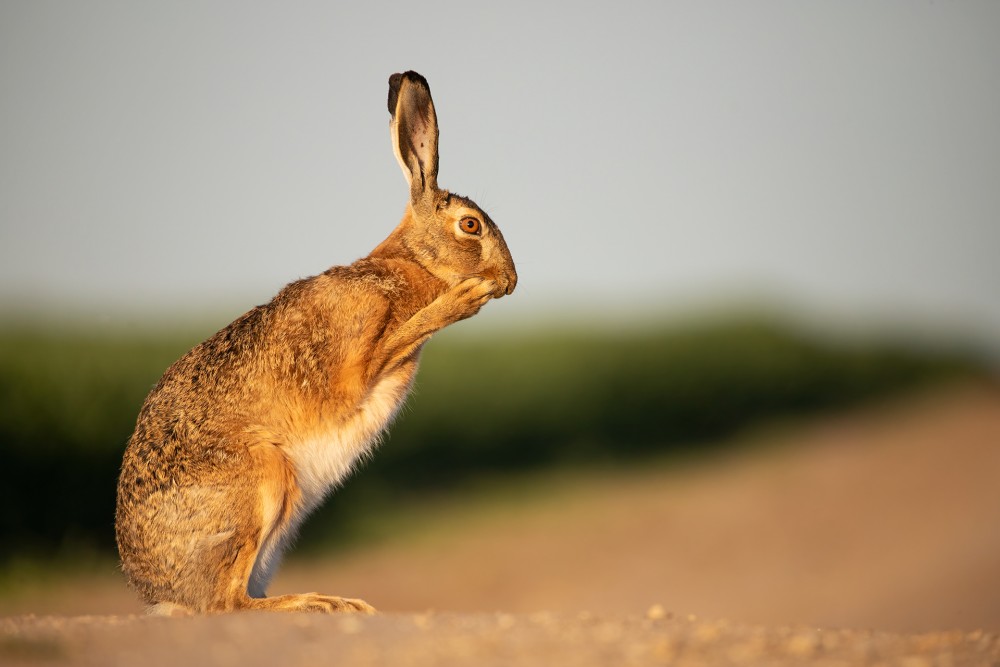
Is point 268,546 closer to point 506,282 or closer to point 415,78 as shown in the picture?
point 506,282

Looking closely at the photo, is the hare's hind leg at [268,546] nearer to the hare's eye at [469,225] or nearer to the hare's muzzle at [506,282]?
the hare's muzzle at [506,282]

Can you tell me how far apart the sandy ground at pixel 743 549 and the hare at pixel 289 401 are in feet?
1.77

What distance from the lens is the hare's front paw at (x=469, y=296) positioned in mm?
6957

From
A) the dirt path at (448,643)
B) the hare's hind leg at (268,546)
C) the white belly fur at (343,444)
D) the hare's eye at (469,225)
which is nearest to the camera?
the dirt path at (448,643)

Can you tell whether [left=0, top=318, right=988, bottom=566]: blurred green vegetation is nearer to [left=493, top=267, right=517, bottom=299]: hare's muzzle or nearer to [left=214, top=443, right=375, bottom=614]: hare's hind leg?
[left=214, top=443, right=375, bottom=614]: hare's hind leg

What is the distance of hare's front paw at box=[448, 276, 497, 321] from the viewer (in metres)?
6.96

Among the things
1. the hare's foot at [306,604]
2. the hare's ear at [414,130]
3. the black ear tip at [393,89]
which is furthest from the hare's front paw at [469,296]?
the hare's foot at [306,604]

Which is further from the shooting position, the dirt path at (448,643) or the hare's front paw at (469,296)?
the hare's front paw at (469,296)

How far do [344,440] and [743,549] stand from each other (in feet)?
36.5

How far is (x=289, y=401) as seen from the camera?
6.87 meters

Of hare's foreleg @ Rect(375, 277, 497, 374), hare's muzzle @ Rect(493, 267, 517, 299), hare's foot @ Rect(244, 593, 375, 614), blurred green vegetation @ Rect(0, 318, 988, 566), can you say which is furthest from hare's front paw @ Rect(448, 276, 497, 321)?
blurred green vegetation @ Rect(0, 318, 988, 566)

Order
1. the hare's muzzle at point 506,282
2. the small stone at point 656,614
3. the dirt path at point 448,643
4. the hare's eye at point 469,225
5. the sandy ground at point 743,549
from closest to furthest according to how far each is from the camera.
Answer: the dirt path at point 448,643, the small stone at point 656,614, the hare's muzzle at point 506,282, the hare's eye at point 469,225, the sandy ground at point 743,549

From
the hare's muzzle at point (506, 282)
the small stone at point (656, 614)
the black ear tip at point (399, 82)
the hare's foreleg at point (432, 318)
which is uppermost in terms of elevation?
the black ear tip at point (399, 82)

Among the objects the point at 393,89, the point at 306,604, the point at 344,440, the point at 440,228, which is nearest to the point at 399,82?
the point at 393,89
